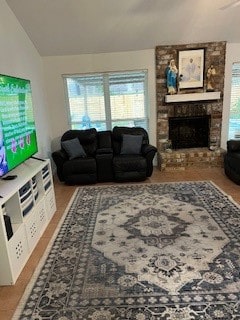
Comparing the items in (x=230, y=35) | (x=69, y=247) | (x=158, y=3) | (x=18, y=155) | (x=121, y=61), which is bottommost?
(x=69, y=247)

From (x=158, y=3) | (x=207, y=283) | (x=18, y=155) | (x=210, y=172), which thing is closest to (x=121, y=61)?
(x=158, y=3)

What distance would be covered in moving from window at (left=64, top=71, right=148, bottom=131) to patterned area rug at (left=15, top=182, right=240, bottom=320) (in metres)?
2.29

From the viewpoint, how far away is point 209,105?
5.39m

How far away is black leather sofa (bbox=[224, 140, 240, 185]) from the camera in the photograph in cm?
422

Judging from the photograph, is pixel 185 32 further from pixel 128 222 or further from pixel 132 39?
pixel 128 222

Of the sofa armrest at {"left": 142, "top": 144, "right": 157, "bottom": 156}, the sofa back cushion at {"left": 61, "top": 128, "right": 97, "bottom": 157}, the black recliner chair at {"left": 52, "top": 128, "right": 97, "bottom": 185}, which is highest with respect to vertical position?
the sofa back cushion at {"left": 61, "top": 128, "right": 97, "bottom": 157}

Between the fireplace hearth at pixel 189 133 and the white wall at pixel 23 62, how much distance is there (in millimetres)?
2665

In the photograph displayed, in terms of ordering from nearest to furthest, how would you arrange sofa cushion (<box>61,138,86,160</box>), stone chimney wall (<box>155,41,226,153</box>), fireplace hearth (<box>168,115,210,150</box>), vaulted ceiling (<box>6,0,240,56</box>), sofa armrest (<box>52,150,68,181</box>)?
vaulted ceiling (<box>6,0,240,56</box>) → sofa armrest (<box>52,150,68,181</box>) → sofa cushion (<box>61,138,86,160</box>) → stone chimney wall (<box>155,41,226,153</box>) → fireplace hearth (<box>168,115,210,150</box>)

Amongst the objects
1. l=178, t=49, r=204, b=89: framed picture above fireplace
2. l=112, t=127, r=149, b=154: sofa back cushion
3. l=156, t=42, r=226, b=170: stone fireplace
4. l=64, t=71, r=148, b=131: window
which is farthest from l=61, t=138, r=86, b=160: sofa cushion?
l=178, t=49, r=204, b=89: framed picture above fireplace

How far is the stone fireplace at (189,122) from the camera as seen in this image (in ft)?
17.0

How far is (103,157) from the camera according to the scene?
4.70 meters

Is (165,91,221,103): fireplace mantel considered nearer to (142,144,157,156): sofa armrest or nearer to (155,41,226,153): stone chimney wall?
(155,41,226,153): stone chimney wall

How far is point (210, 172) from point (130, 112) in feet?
6.80

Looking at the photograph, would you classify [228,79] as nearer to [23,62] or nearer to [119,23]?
[119,23]
